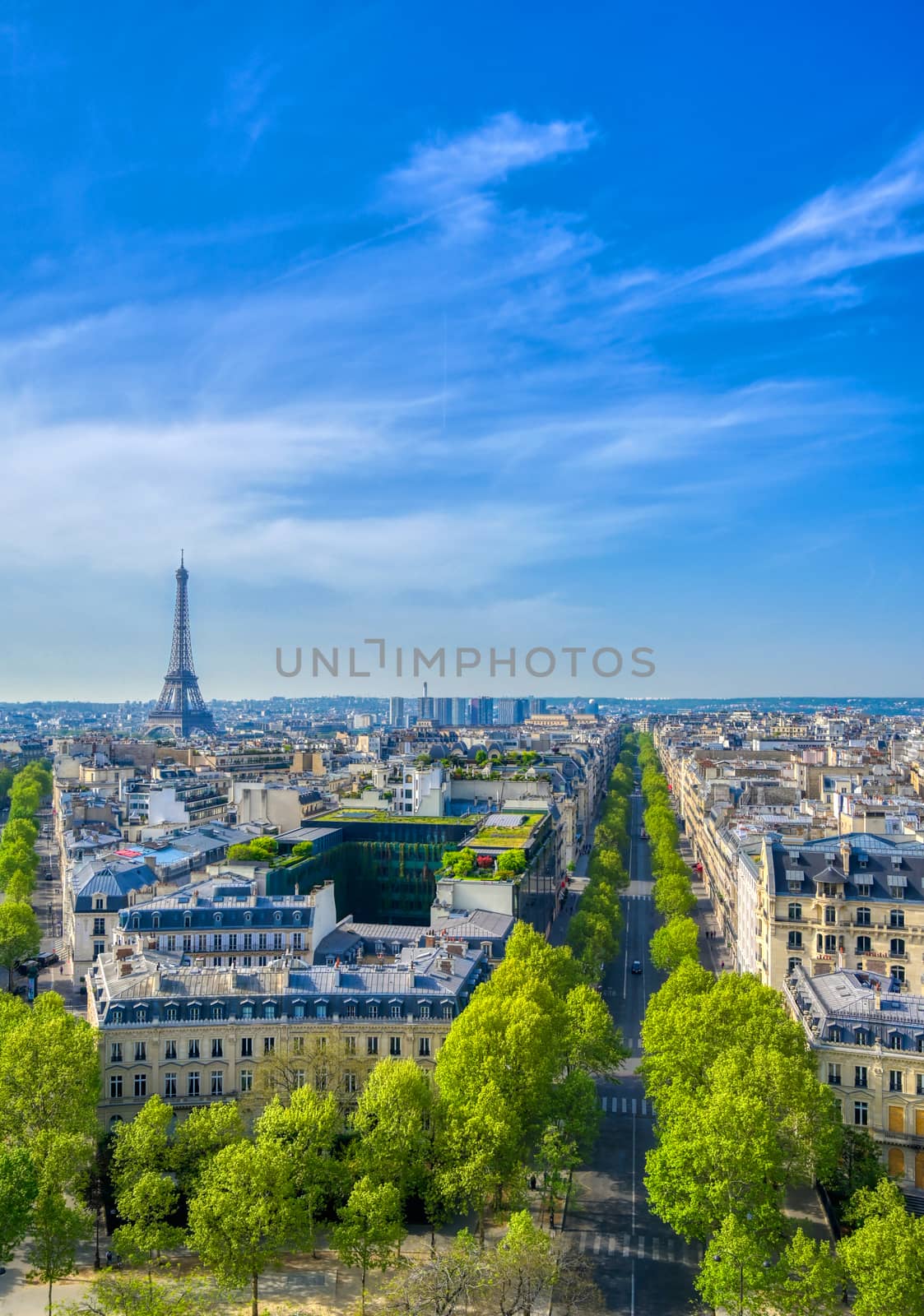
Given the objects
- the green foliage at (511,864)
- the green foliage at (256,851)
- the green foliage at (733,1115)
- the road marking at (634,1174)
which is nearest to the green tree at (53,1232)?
the green foliage at (733,1115)

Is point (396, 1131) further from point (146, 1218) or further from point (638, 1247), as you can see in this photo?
point (638, 1247)

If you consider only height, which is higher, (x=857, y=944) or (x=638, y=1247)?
(x=857, y=944)

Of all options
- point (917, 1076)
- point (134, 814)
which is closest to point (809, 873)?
point (917, 1076)

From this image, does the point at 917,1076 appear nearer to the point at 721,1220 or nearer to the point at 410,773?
the point at 721,1220

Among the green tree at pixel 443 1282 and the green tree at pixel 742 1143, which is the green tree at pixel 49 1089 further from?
the green tree at pixel 742 1143

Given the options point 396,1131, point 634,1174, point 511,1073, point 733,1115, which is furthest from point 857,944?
point 396,1131

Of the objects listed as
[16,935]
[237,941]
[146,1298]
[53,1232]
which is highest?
[237,941]

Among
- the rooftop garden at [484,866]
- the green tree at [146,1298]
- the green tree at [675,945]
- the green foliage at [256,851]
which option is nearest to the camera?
the green tree at [146,1298]
